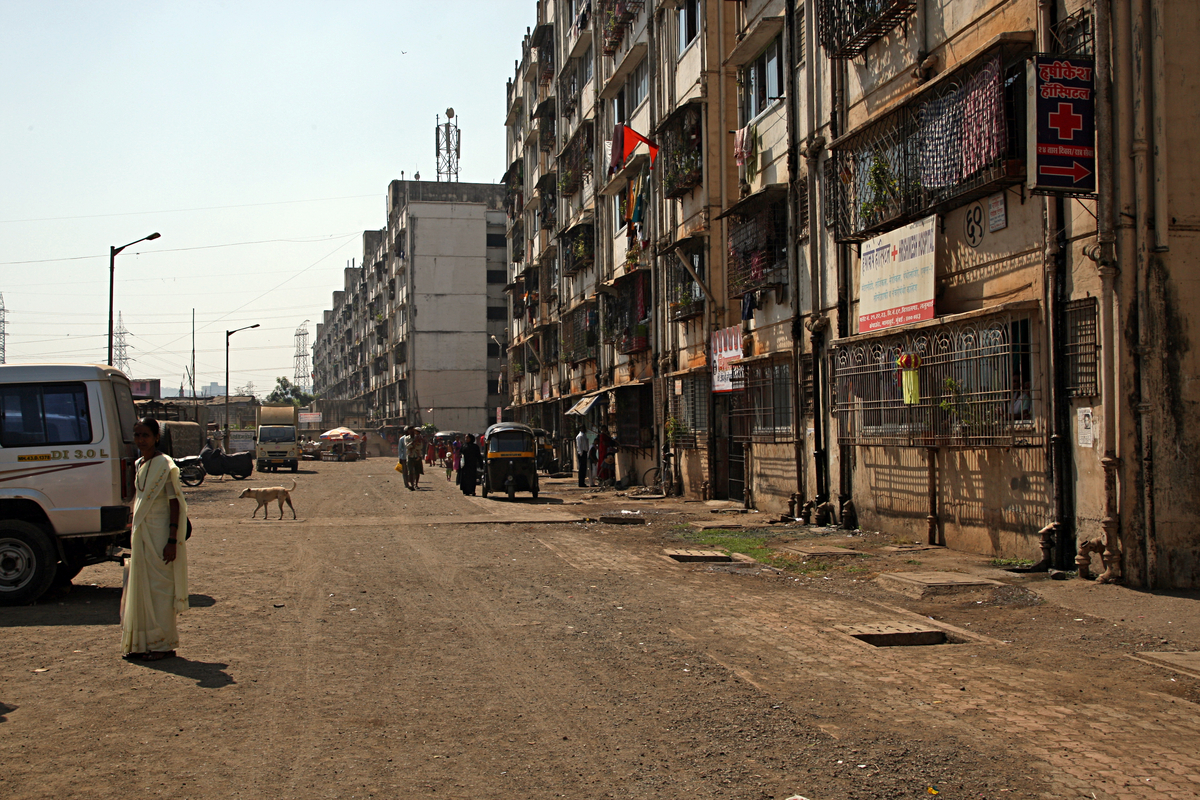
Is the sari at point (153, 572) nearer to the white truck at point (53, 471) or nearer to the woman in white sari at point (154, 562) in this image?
the woman in white sari at point (154, 562)

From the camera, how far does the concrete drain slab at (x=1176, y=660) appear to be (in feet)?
22.4

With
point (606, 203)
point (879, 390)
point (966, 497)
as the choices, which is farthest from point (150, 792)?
point (606, 203)

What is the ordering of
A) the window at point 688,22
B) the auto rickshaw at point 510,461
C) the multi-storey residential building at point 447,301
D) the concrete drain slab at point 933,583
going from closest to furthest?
the concrete drain slab at point 933,583 → the window at point 688,22 → the auto rickshaw at point 510,461 → the multi-storey residential building at point 447,301

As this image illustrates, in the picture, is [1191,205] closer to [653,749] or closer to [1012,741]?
[1012,741]

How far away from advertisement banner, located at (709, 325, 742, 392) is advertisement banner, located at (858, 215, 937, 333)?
18.8ft

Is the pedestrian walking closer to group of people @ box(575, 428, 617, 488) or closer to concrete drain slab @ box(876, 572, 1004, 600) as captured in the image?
group of people @ box(575, 428, 617, 488)

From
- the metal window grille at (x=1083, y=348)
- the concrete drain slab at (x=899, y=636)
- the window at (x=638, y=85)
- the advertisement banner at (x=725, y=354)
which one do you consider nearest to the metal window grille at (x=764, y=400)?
the advertisement banner at (x=725, y=354)

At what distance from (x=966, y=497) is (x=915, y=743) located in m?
8.57

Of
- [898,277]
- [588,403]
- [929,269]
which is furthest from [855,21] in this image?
[588,403]

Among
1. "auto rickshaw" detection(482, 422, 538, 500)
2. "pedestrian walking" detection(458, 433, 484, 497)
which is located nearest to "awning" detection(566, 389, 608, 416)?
"pedestrian walking" detection(458, 433, 484, 497)

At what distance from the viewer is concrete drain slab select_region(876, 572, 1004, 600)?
1014 cm

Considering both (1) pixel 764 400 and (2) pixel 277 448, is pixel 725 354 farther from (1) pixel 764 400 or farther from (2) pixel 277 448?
(2) pixel 277 448

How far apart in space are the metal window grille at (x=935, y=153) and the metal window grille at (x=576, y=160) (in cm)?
2069

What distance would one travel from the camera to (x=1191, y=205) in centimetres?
991
